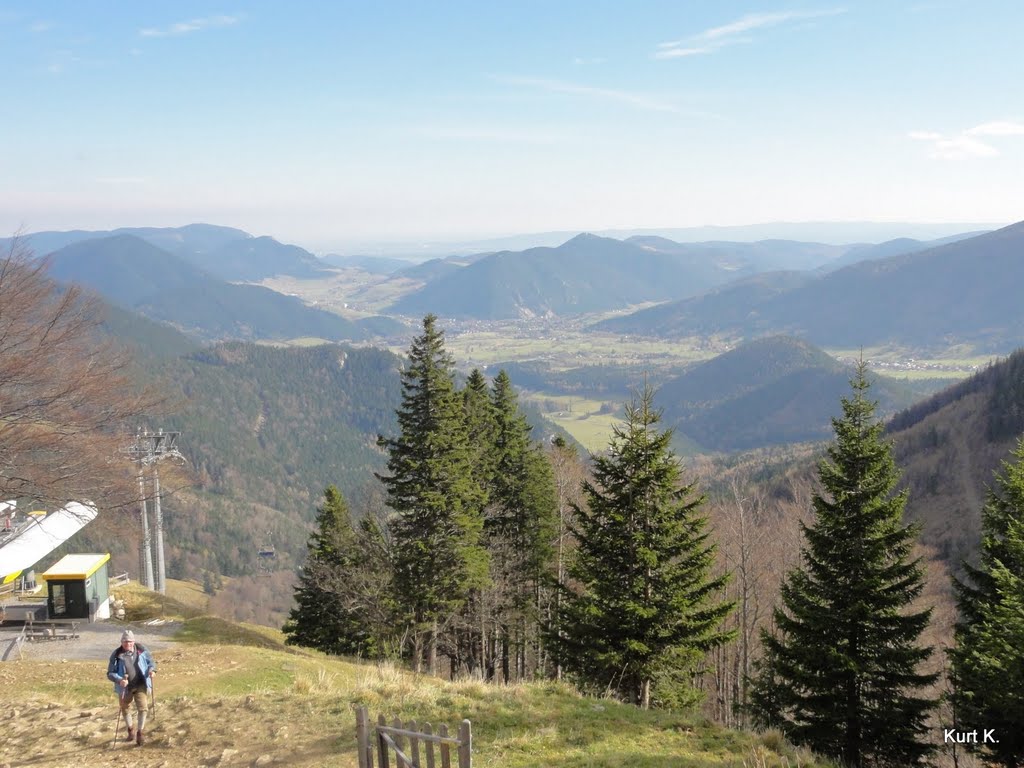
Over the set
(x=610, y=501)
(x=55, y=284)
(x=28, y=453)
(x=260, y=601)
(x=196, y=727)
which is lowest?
(x=260, y=601)

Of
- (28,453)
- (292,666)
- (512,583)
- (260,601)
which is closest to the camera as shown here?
(28,453)

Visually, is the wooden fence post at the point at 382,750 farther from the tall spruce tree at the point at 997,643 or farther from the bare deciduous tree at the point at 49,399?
the bare deciduous tree at the point at 49,399

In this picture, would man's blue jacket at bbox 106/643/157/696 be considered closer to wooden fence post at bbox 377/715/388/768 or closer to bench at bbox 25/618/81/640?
wooden fence post at bbox 377/715/388/768

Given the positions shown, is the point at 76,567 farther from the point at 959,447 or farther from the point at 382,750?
the point at 959,447

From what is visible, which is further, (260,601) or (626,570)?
(260,601)

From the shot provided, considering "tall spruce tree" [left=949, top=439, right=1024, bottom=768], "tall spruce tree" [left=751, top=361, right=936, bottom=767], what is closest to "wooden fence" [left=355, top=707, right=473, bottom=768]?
"tall spruce tree" [left=751, top=361, right=936, bottom=767]

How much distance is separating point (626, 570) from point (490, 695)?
500cm

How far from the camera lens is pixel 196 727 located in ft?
42.2

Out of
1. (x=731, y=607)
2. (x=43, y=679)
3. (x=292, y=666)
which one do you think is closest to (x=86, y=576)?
(x=43, y=679)

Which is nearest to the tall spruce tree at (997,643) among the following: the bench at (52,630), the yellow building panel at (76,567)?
the bench at (52,630)

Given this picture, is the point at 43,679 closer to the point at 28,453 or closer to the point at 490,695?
the point at 28,453

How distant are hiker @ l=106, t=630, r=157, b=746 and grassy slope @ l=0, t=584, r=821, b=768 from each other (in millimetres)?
440

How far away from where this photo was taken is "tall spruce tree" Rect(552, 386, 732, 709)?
17.6 metres

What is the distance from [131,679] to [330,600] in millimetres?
19346
